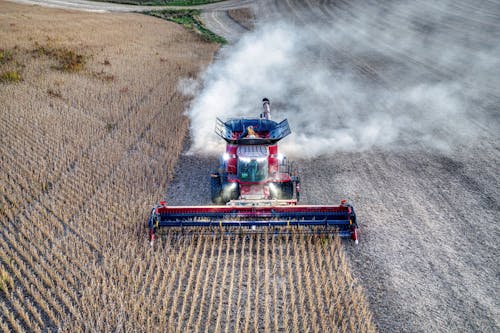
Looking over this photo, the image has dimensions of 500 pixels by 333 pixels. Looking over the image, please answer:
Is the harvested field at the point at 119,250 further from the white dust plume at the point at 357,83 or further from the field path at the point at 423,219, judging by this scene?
the white dust plume at the point at 357,83

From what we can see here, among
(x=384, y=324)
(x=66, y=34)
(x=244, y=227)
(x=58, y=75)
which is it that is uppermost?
(x=66, y=34)

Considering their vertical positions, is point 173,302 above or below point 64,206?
below

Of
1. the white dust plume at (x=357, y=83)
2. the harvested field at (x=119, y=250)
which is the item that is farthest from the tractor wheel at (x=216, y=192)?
the white dust plume at (x=357, y=83)

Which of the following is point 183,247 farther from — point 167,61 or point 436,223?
point 167,61

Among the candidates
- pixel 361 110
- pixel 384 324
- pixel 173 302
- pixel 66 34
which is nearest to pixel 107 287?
pixel 173 302

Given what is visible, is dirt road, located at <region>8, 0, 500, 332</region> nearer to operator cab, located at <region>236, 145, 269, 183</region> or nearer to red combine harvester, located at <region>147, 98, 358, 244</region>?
red combine harvester, located at <region>147, 98, 358, 244</region>

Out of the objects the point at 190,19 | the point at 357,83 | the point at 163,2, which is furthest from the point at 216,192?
the point at 163,2
